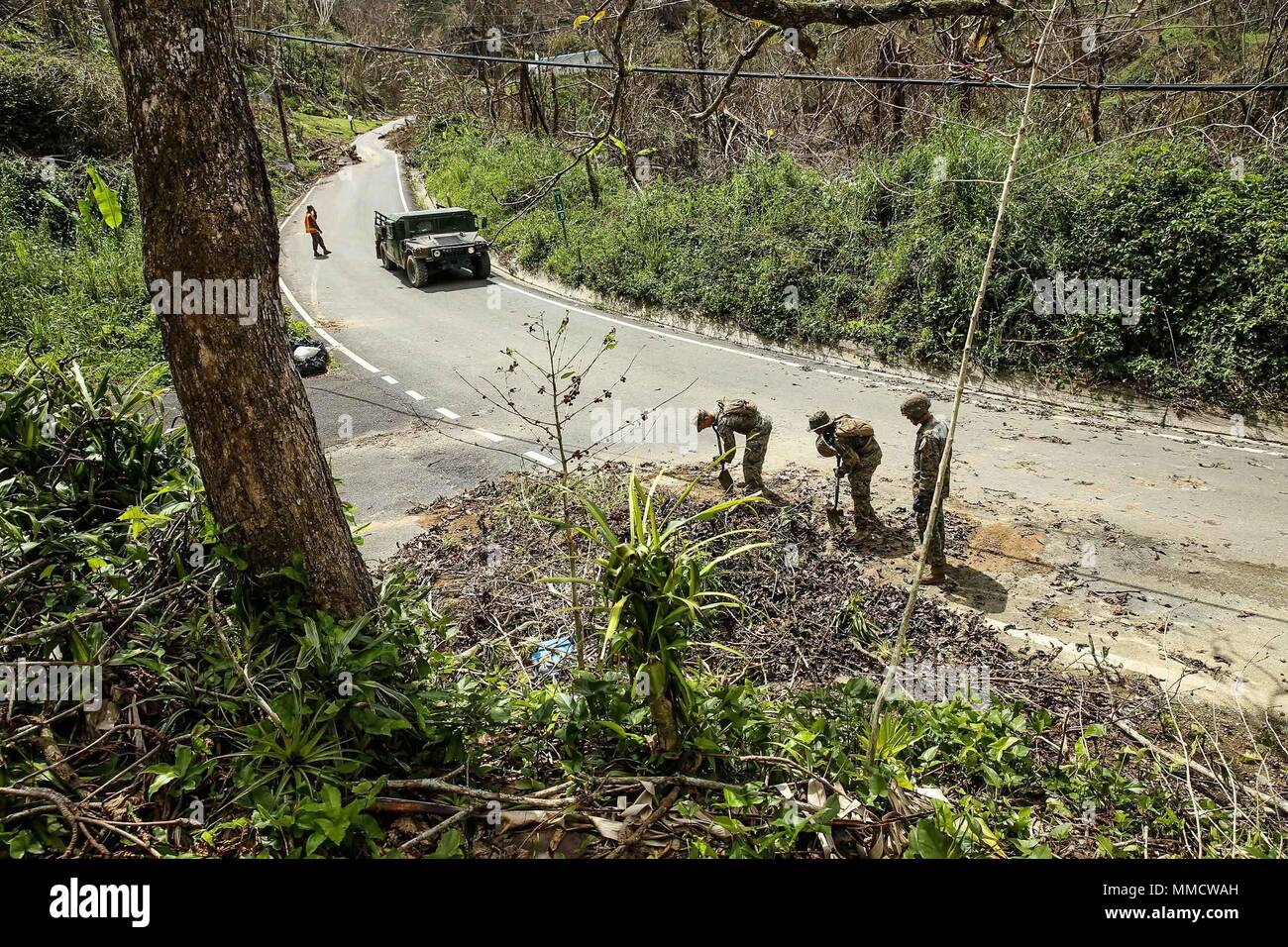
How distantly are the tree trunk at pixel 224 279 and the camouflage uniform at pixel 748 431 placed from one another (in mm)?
4450

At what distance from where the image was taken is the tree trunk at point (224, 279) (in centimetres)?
311

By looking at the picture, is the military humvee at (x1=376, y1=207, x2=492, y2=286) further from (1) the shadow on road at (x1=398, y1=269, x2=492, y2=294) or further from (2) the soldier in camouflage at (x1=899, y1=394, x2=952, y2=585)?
(2) the soldier in camouflage at (x1=899, y1=394, x2=952, y2=585)

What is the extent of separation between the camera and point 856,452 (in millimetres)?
6941

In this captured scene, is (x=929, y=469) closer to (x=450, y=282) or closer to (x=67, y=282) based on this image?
(x=450, y=282)

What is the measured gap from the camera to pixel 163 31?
10.1 feet

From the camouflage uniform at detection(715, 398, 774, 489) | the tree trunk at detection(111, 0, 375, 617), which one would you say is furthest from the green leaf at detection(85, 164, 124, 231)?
the camouflage uniform at detection(715, 398, 774, 489)

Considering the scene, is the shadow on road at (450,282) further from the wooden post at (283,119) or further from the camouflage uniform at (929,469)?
the wooden post at (283,119)

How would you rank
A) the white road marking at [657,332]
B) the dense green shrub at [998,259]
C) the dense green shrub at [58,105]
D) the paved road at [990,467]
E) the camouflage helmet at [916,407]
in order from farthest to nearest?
the dense green shrub at [58,105] < the white road marking at [657,332] < the dense green shrub at [998,259] < the camouflage helmet at [916,407] < the paved road at [990,467]

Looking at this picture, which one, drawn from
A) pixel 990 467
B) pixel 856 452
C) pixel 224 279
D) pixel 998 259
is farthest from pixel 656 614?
pixel 998 259

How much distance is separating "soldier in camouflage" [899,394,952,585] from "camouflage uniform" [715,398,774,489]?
4.83 feet

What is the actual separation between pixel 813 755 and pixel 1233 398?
32.1 ft

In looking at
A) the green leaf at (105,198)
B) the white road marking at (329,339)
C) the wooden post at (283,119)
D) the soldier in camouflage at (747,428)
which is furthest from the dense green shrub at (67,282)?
the wooden post at (283,119)

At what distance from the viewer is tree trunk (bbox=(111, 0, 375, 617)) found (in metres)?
3.11

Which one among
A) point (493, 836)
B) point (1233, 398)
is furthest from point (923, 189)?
point (493, 836)
